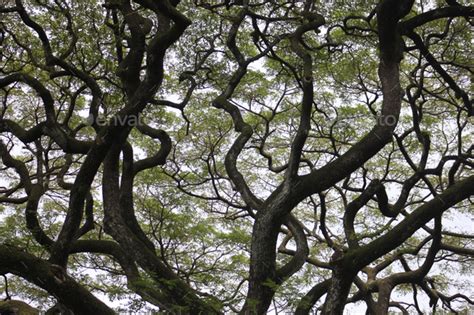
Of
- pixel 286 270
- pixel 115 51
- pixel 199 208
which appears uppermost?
pixel 199 208

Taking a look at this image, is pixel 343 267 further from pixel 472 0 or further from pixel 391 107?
pixel 472 0

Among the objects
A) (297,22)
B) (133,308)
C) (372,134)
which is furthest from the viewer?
(297,22)

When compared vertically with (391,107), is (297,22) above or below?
above

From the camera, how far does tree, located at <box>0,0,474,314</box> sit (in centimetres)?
460

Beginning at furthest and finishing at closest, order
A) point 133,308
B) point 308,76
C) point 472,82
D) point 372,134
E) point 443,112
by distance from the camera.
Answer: point 443,112
point 472,82
point 133,308
point 308,76
point 372,134

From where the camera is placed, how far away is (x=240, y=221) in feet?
35.0

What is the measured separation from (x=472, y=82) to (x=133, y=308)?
561 cm

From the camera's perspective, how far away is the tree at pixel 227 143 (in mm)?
4598

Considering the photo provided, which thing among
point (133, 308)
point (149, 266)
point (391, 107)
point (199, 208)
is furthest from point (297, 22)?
point (199, 208)

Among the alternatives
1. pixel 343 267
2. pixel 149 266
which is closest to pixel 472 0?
pixel 343 267

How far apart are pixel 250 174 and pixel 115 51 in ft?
15.2

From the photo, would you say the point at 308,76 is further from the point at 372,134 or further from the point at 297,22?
the point at 297,22

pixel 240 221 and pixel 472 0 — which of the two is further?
pixel 240 221

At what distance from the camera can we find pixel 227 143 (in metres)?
9.61
